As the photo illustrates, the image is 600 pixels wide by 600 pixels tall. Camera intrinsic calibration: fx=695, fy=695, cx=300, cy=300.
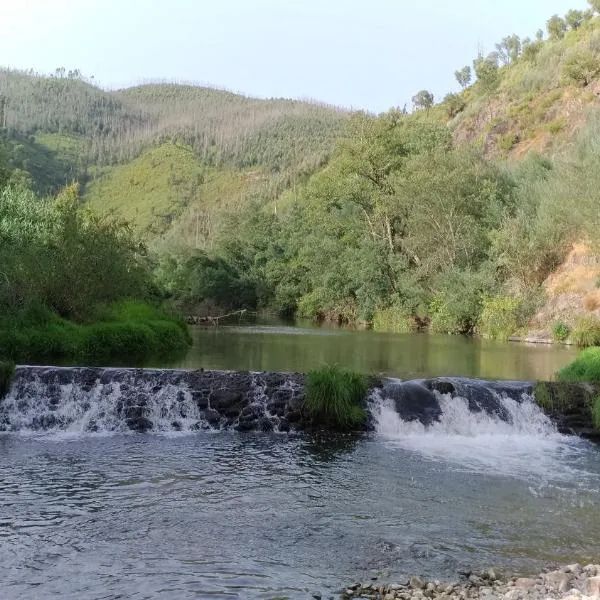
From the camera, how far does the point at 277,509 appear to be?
11.3 m

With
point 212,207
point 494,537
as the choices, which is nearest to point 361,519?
point 494,537

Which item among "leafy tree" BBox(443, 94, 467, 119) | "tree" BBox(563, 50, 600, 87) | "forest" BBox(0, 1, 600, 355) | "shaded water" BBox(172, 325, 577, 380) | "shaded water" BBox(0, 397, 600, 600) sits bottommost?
"shaded water" BBox(0, 397, 600, 600)

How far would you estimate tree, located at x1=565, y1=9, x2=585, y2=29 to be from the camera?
111 meters

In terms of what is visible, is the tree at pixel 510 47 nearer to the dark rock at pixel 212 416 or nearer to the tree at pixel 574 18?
the tree at pixel 574 18

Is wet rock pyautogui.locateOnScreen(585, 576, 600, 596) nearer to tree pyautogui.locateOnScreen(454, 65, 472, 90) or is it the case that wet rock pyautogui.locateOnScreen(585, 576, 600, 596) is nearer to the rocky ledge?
the rocky ledge

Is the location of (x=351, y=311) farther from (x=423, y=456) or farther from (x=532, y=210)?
(x=423, y=456)

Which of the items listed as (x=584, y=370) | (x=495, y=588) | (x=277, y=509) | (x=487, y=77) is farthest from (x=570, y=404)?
(x=487, y=77)

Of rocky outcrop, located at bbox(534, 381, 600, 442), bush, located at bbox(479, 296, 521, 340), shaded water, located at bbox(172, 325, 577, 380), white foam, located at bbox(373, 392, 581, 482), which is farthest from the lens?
bush, located at bbox(479, 296, 521, 340)

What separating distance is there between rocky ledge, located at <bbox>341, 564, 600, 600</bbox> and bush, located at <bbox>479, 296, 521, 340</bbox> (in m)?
37.7

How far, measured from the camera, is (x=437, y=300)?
2063 inches

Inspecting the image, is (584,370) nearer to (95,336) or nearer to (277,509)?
(277,509)

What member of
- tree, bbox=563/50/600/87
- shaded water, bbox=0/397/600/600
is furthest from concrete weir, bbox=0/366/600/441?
tree, bbox=563/50/600/87

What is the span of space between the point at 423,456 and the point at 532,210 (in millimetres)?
39511

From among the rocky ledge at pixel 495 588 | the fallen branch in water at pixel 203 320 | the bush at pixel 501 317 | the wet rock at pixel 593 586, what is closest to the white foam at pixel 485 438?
the rocky ledge at pixel 495 588
